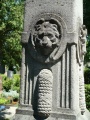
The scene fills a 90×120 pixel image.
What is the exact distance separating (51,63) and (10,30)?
6340mm

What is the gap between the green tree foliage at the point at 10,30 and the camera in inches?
409

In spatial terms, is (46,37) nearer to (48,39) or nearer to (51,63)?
(48,39)

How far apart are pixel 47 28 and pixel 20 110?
181 cm

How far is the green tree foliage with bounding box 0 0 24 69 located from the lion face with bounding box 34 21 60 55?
5505 millimetres

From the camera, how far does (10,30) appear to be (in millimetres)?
10938

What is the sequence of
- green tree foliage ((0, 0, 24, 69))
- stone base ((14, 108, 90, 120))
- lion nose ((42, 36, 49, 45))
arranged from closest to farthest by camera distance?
stone base ((14, 108, 90, 120))
lion nose ((42, 36, 49, 45))
green tree foliage ((0, 0, 24, 69))

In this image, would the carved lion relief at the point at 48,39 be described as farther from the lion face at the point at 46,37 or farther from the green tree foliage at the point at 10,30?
the green tree foliage at the point at 10,30

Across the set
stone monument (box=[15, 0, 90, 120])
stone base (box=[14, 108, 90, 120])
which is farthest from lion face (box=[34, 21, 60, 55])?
stone base (box=[14, 108, 90, 120])

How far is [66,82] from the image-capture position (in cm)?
485

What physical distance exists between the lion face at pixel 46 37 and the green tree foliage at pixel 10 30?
5.51 metres

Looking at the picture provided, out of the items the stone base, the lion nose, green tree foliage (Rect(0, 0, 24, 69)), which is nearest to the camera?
the stone base

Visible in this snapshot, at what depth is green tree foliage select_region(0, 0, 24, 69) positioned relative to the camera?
1039cm

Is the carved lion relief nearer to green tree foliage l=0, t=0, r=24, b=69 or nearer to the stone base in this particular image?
the stone base

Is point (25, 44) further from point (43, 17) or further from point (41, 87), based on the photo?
point (41, 87)
